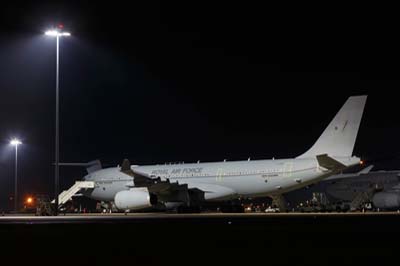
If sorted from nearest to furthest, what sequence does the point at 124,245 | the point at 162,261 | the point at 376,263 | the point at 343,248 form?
the point at 376,263, the point at 162,261, the point at 343,248, the point at 124,245

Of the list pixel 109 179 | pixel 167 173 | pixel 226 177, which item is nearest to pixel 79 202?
pixel 109 179

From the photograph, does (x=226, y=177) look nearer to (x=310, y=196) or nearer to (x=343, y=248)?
(x=310, y=196)

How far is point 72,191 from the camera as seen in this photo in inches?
2579

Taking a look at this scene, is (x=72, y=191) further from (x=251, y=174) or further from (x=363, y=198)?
(x=363, y=198)

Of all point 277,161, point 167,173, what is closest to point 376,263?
point 277,161

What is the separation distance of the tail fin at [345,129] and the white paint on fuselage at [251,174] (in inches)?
41.8

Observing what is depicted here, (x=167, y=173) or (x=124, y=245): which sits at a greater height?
(x=167, y=173)

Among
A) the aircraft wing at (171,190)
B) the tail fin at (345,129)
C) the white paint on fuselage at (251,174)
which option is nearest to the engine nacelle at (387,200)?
the tail fin at (345,129)

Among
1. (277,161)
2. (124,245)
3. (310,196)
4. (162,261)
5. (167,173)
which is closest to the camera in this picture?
(162,261)

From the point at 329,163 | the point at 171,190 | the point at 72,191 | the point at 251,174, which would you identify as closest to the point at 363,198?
the point at 251,174

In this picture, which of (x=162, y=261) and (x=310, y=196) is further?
(x=310, y=196)

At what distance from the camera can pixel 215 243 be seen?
2050 cm

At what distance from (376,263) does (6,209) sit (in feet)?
289

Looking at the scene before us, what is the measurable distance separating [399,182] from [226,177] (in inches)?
737
